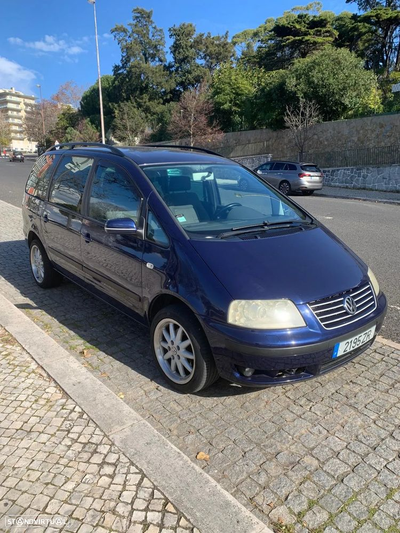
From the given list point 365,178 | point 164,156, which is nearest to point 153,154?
point 164,156

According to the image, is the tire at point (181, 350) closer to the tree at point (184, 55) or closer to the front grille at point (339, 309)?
the front grille at point (339, 309)

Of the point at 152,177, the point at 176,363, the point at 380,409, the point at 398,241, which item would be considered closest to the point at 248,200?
the point at 152,177

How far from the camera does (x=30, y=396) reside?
300 centimetres

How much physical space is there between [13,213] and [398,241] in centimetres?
947

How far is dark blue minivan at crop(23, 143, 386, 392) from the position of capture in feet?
8.54

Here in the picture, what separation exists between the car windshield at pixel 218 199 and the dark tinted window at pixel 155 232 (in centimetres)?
16

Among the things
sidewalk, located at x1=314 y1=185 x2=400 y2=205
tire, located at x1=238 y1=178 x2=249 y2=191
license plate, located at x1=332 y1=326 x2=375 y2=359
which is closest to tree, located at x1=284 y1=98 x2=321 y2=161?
sidewalk, located at x1=314 y1=185 x2=400 y2=205

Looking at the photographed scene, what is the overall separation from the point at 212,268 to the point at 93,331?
1.93m

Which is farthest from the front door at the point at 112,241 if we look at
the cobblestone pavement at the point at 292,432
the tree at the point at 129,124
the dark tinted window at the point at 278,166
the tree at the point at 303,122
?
the tree at the point at 129,124

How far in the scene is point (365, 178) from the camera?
20969mm

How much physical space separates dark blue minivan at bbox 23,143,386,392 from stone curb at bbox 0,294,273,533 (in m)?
0.52

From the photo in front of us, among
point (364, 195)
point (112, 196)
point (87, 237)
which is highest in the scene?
point (112, 196)

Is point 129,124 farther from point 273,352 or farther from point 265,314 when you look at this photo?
point 273,352

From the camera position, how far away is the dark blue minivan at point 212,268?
2602 millimetres
